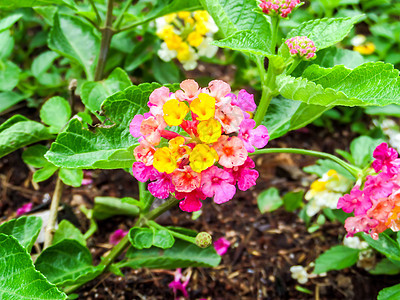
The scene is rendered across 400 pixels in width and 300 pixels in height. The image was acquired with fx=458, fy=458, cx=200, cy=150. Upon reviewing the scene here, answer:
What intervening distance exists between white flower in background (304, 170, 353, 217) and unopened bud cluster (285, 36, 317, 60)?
588 millimetres

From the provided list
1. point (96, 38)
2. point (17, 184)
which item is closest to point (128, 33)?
point (96, 38)

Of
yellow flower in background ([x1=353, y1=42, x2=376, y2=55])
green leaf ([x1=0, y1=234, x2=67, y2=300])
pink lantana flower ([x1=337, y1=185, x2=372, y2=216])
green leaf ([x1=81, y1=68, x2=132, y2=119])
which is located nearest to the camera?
green leaf ([x1=0, y1=234, x2=67, y2=300])

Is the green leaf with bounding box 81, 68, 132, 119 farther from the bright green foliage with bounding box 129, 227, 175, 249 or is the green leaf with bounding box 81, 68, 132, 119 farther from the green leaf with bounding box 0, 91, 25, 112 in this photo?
the green leaf with bounding box 0, 91, 25, 112

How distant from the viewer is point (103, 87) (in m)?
1.43

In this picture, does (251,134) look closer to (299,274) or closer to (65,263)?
(65,263)

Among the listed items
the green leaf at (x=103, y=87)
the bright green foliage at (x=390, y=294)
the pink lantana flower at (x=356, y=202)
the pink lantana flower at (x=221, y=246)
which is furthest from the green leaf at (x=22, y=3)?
the bright green foliage at (x=390, y=294)

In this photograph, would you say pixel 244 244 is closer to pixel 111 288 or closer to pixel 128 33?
pixel 111 288

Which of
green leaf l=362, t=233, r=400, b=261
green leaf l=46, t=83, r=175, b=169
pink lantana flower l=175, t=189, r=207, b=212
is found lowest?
green leaf l=362, t=233, r=400, b=261

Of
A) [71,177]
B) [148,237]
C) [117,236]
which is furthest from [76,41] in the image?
[148,237]

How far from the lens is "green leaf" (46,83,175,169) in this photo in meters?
0.94

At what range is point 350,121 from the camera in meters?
2.24

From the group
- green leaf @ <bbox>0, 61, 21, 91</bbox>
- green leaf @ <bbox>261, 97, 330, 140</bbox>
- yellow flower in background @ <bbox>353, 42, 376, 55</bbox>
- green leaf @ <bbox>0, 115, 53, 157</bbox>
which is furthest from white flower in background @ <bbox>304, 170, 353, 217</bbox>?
green leaf @ <bbox>0, 61, 21, 91</bbox>

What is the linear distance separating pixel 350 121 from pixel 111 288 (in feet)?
4.61

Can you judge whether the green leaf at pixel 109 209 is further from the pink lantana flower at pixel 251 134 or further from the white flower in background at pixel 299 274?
the pink lantana flower at pixel 251 134
